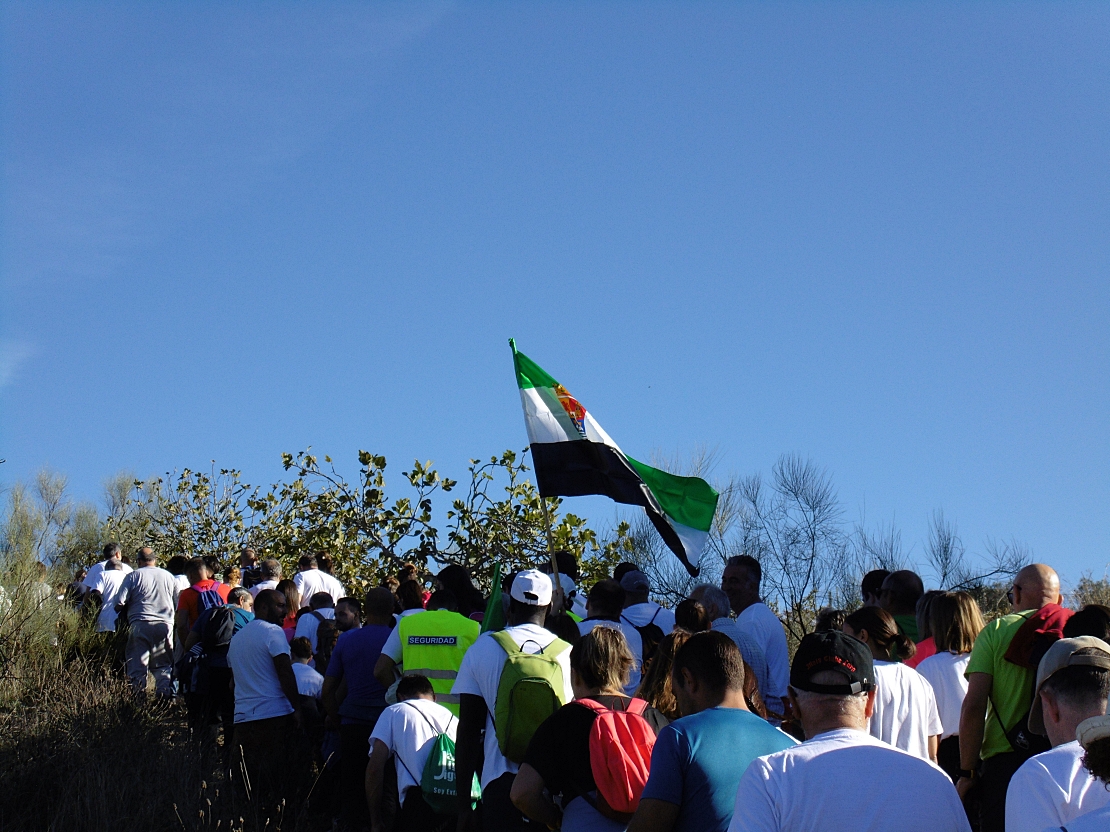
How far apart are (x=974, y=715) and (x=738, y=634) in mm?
1349

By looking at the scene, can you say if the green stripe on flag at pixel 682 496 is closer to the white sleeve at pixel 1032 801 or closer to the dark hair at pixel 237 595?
the dark hair at pixel 237 595

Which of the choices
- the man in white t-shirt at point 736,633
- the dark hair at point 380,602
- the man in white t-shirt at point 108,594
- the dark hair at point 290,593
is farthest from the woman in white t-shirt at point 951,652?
the man in white t-shirt at point 108,594

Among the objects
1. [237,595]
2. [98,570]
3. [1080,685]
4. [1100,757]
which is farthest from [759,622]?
[98,570]

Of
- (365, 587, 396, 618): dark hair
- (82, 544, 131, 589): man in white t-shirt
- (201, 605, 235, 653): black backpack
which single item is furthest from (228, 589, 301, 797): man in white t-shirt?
(82, 544, 131, 589): man in white t-shirt

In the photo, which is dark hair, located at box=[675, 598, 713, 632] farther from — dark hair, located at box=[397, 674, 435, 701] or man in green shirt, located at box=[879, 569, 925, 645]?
dark hair, located at box=[397, 674, 435, 701]

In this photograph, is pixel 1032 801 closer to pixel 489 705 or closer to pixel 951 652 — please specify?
pixel 489 705

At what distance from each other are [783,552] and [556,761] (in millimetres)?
18585

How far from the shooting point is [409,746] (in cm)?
693

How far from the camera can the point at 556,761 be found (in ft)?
14.7

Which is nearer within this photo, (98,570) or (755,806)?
(755,806)

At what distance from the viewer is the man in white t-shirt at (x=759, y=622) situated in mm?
7008

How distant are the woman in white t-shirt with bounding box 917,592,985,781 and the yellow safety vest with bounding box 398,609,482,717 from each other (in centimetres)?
294

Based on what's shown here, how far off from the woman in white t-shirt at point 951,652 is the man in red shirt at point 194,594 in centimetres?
741

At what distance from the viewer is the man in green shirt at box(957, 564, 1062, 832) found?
5.63 metres
